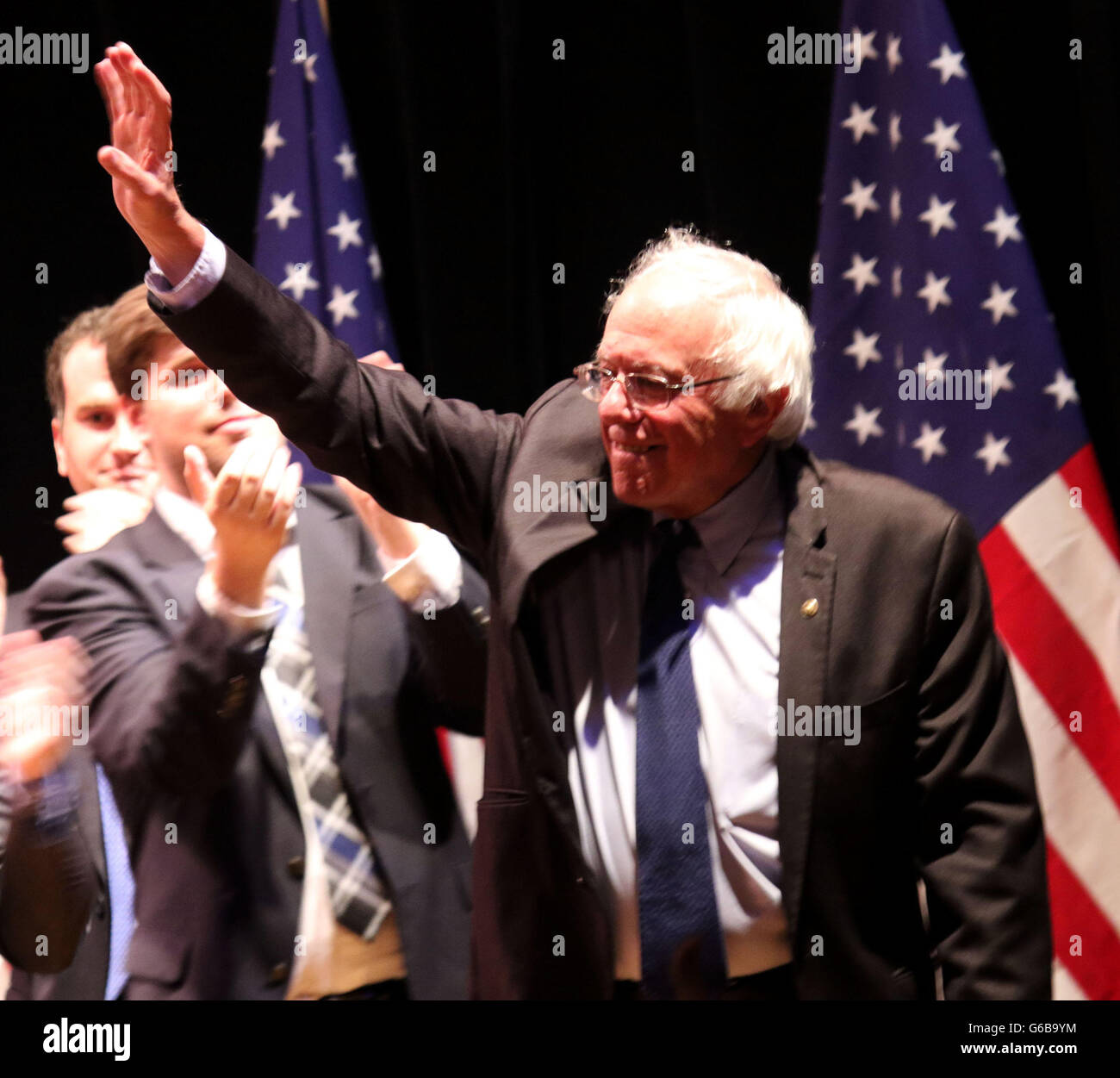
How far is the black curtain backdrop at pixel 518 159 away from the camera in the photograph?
277cm

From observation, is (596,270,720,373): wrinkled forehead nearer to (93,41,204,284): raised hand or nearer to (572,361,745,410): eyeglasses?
(572,361,745,410): eyeglasses

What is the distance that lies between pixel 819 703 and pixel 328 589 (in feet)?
3.16

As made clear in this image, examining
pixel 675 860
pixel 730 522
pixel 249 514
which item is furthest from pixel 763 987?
pixel 249 514

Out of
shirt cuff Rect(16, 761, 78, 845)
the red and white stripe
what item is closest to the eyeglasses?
the red and white stripe

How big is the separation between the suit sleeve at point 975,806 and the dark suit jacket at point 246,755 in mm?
847

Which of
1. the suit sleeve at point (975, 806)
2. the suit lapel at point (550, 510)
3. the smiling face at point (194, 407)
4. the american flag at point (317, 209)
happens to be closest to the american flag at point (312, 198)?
the american flag at point (317, 209)

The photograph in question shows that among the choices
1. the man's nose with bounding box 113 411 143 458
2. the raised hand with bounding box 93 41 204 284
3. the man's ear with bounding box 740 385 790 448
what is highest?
the raised hand with bounding box 93 41 204 284

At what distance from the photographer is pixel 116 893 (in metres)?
2.45

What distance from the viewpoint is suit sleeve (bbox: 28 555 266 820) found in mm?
2246

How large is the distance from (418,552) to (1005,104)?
1564 millimetres

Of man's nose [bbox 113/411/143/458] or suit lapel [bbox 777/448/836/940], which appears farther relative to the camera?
man's nose [bbox 113/411/143/458]

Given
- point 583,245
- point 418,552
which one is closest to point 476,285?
point 583,245

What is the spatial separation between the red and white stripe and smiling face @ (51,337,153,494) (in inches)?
69.0

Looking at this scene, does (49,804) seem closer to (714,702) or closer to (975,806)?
(714,702)
